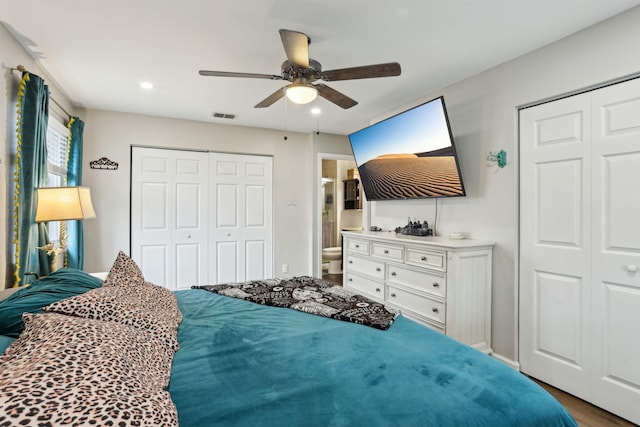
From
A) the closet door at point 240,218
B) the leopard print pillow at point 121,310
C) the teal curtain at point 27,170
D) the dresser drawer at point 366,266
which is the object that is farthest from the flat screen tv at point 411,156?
the teal curtain at point 27,170

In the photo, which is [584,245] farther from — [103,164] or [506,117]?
[103,164]

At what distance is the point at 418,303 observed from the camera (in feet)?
9.47

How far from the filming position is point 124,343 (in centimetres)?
104

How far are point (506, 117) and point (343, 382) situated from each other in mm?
2555

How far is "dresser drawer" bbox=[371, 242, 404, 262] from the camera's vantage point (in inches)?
121

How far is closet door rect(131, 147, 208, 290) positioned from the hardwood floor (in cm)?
407

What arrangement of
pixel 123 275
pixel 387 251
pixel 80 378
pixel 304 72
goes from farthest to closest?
pixel 387 251 < pixel 304 72 < pixel 123 275 < pixel 80 378

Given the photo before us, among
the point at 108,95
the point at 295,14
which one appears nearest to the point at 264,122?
the point at 108,95

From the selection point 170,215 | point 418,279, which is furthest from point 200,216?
point 418,279

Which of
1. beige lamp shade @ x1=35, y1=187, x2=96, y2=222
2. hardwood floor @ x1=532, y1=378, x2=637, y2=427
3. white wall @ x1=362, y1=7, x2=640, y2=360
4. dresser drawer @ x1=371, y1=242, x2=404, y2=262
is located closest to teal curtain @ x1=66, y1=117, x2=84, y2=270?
beige lamp shade @ x1=35, y1=187, x2=96, y2=222

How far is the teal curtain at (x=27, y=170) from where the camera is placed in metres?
2.33

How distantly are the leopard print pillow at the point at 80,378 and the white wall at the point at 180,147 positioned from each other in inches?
135

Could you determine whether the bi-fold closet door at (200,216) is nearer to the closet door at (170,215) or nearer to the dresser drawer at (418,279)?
the closet door at (170,215)

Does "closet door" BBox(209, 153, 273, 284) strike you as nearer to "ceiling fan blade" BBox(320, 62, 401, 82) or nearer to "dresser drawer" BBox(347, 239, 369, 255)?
"dresser drawer" BBox(347, 239, 369, 255)
